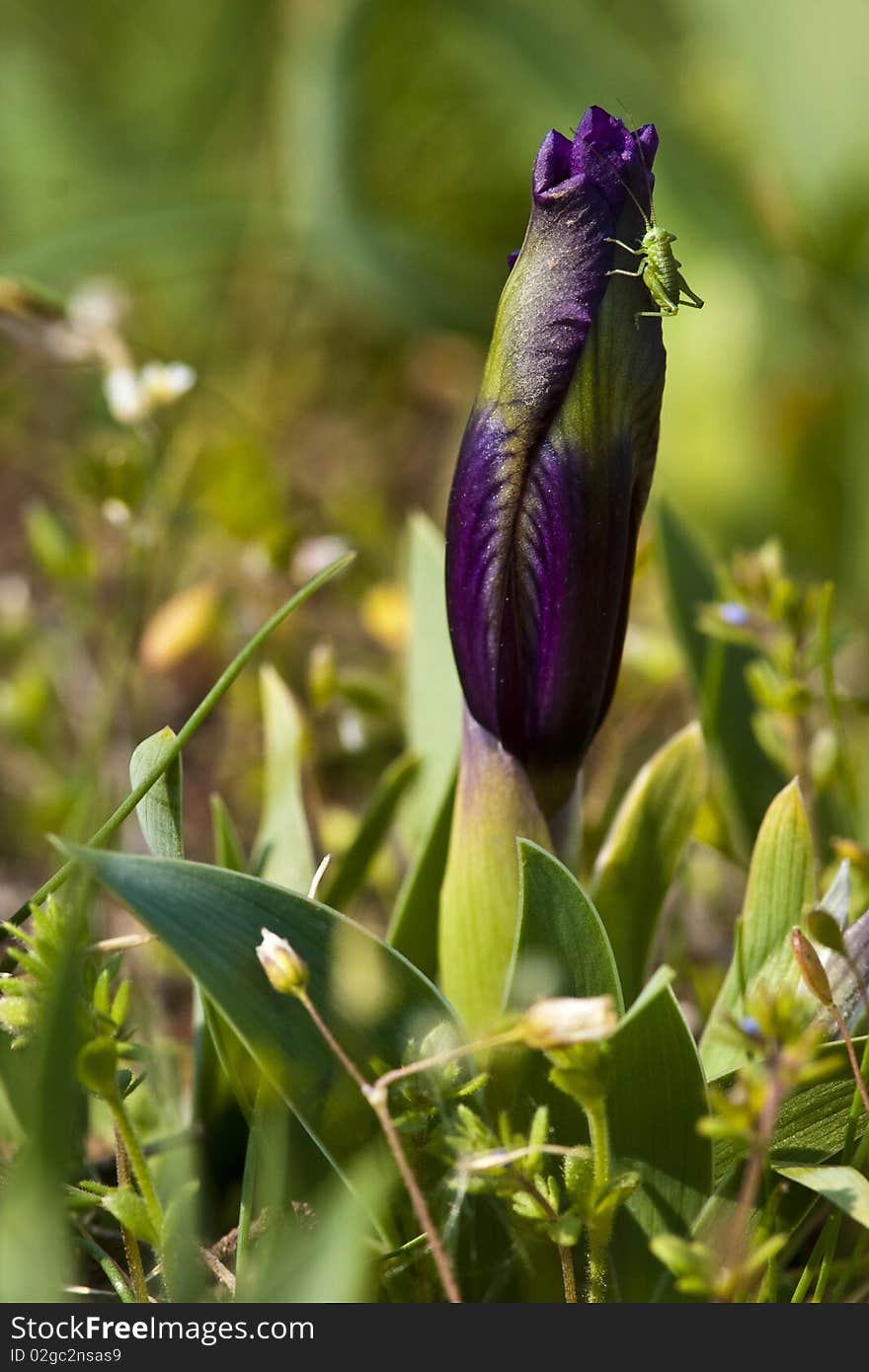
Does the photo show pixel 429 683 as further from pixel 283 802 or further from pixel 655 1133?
pixel 655 1133

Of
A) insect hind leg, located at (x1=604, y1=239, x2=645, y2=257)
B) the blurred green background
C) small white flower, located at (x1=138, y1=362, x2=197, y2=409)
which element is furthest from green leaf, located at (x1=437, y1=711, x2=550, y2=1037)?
small white flower, located at (x1=138, y1=362, x2=197, y2=409)

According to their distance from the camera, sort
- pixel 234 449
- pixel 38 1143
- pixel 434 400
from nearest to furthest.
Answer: pixel 38 1143 → pixel 234 449 → pixel 434 400

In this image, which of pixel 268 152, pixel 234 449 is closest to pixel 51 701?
pixel 234 449

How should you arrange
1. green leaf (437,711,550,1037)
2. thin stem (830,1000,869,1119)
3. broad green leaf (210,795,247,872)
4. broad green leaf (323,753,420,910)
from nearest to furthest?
thin stem (830,1000,869,1119), green leaf (437,711,550,1037), broad green leaf (210,795,247,872), broad green leaf (323,753,420,910)

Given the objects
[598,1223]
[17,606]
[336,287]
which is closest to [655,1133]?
[598,1223]

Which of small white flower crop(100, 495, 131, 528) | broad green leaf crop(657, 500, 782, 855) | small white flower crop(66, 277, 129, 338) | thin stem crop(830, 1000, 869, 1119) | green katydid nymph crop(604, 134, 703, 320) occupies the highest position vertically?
small white flower crop(66, 277, 129, 338)

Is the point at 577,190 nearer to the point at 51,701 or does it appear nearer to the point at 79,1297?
the point at 79,1297

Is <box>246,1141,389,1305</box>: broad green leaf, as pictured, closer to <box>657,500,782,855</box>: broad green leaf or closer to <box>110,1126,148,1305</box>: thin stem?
<box>110,1126,148,1305</box>: thin stem
